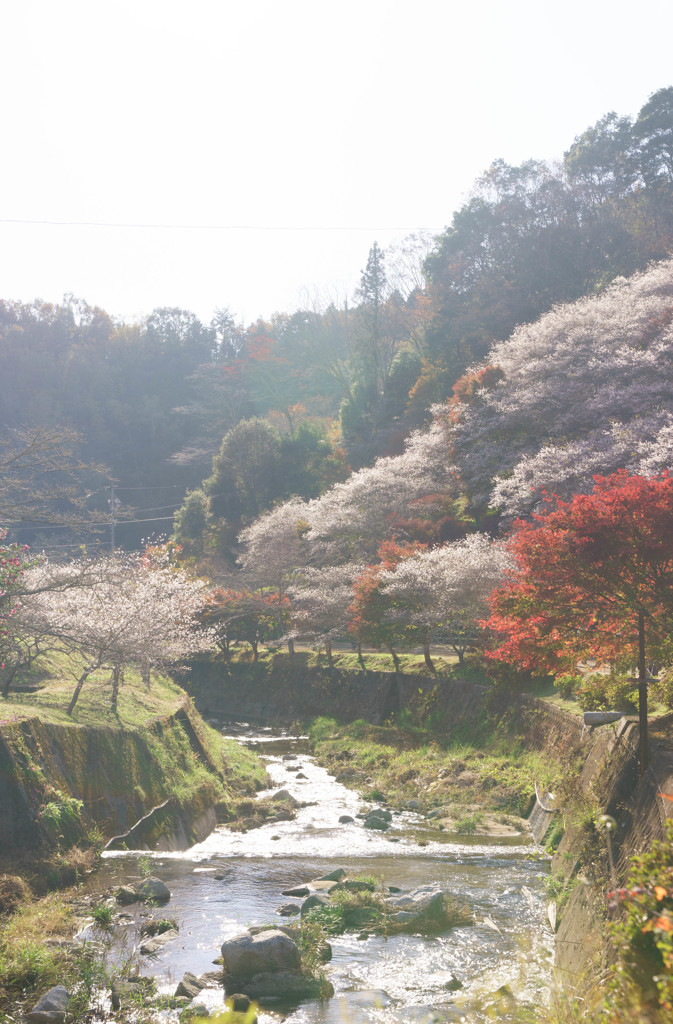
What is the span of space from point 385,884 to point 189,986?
4.40 meters

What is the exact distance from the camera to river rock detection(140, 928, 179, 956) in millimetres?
8695

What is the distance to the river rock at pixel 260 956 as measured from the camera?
8.02 meters

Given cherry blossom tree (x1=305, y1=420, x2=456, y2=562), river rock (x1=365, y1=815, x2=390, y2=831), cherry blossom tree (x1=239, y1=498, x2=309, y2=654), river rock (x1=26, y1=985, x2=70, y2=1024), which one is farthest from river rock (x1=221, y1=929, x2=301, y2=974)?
cherry blossom tree (x1=239, y1=498, x2=309, y2=654)

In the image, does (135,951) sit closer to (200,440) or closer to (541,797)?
(541,797)

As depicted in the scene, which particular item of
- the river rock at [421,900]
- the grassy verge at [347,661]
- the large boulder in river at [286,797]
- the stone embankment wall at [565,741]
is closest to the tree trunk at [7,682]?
the large boulder in river at [286,797]

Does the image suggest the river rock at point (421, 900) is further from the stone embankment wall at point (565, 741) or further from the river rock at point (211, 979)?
the river rock at point (211, 979)

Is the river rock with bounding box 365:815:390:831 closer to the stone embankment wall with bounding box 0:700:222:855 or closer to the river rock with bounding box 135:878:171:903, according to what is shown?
the stone embankment wall with bounding box 0:700:222:855

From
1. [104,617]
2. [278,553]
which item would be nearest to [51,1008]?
[104,617]

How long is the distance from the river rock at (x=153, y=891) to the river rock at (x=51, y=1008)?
334 cm

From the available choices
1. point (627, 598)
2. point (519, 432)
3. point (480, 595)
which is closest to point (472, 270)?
point (519, 432)

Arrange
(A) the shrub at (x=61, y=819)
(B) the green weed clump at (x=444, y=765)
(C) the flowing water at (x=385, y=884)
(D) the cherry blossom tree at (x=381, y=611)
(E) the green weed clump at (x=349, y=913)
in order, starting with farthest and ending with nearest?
(D) the cherry blossom tree at (x=381, y=611) → (B) the green weed clump at (x=444, y=765) → (A) the shrub at (x=61, y=819) → (E) the green weed clump at (x=349, y=913) → (C) the flowing water at (x=385, y=884)

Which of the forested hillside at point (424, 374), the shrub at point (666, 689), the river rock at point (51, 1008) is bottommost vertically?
the river rock at point (51, 1008)

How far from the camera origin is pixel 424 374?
4356cm

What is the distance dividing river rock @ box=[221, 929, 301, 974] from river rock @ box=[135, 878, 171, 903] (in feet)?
8.18
